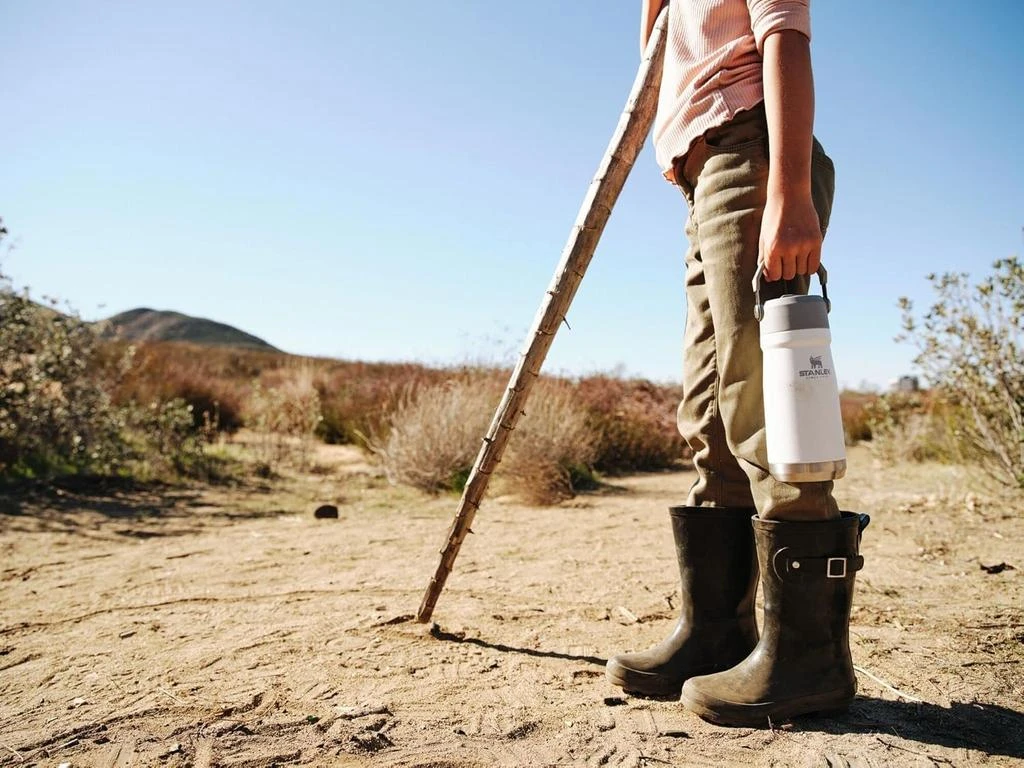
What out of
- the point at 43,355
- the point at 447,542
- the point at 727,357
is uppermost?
the point at 43,355

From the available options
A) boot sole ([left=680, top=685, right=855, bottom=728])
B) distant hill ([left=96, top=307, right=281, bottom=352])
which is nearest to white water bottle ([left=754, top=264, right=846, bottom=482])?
boot sole ([left=680, top=685, right=855, bottom=728])

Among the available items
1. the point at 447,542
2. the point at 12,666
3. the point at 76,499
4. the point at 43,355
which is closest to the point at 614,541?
the point at 447,542

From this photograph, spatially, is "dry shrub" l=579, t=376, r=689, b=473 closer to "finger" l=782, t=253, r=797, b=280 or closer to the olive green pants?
the olive green pants

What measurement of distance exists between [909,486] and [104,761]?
666 cm

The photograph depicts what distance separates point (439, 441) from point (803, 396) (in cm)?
550

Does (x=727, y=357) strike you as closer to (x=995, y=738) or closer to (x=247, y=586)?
(x=995, y=738)

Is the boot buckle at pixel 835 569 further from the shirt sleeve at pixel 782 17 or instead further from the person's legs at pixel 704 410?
the shirt sleeve at pixel 782 17

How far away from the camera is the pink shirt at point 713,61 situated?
5.70 feet

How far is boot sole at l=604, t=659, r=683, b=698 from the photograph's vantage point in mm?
1905

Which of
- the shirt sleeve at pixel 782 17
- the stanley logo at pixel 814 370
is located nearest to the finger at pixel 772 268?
the stanley logo at pixel 814 370

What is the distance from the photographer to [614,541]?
4156 mm

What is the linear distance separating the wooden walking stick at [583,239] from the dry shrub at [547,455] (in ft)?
11.9

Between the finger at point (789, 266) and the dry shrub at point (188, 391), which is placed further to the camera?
the dry shrub at point (188, 391)

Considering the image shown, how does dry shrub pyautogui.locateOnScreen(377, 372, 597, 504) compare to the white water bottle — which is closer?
the white water bottle
